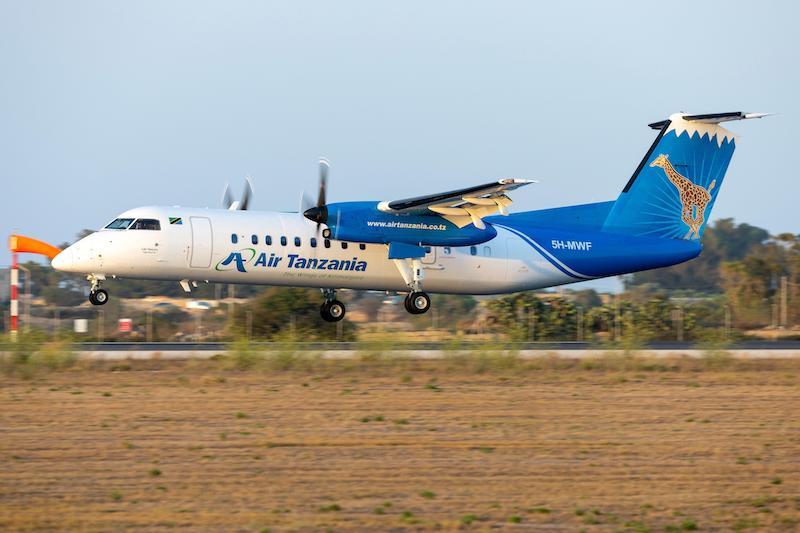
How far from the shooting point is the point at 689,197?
24.8 m

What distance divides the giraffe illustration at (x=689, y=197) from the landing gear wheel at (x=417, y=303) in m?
6.73

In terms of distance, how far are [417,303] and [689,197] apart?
24.5 ft

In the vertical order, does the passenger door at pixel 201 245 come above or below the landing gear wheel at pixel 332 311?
above

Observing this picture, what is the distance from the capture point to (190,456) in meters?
11.1

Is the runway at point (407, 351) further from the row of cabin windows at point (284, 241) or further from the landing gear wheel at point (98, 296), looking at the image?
A: the row of cabin windows at point (284, 241)

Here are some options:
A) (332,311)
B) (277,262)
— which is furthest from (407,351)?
(277,262)

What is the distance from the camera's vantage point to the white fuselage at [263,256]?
2023cm

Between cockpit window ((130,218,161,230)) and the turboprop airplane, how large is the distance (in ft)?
0.10

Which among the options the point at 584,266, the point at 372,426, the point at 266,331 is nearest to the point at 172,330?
the point at 266,331

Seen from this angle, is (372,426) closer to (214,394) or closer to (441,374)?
(214,394)

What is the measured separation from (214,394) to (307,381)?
6.90 ft

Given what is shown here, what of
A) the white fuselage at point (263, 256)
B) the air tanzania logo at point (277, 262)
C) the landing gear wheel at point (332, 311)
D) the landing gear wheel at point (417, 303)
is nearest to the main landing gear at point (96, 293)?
the white fuselage at point (263, 256)

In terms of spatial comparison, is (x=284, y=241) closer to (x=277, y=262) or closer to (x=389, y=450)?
(x=277, y=262)

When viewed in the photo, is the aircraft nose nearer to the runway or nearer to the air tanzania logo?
the runway
